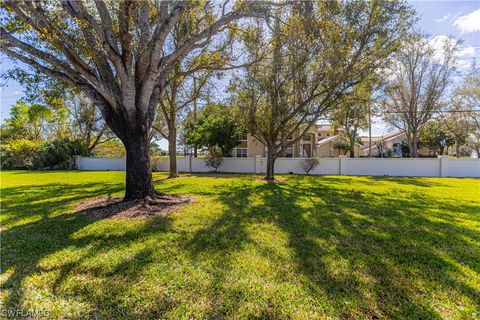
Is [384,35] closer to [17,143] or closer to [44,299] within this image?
[44,299]

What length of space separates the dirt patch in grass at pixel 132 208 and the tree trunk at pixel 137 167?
268 millimetres

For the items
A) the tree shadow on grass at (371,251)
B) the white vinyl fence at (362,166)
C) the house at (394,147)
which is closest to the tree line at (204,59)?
the white vinyl fence at (362,166)

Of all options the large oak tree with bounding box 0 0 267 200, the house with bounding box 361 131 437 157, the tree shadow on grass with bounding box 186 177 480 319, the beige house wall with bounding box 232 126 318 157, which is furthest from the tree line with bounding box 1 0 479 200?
the house with bounding box 361 131 437 157

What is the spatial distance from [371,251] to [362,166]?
15.5 m

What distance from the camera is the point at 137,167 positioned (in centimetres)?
617


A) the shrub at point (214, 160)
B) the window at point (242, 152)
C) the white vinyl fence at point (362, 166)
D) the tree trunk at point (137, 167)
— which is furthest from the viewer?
the window at point (242, 152)

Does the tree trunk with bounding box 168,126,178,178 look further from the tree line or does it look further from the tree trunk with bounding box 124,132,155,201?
the tree trunk with bounding box 124,132,155,201

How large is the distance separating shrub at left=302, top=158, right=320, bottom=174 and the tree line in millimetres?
4558

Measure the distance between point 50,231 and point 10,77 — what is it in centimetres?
590

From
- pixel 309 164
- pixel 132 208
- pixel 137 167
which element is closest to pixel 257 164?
pixel 309 164

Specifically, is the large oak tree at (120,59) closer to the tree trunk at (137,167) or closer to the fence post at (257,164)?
the tree trunk at (137,167)

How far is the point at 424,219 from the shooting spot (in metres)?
5.30

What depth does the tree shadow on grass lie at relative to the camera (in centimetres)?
236

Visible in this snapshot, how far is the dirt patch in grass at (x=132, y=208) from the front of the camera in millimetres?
5332
